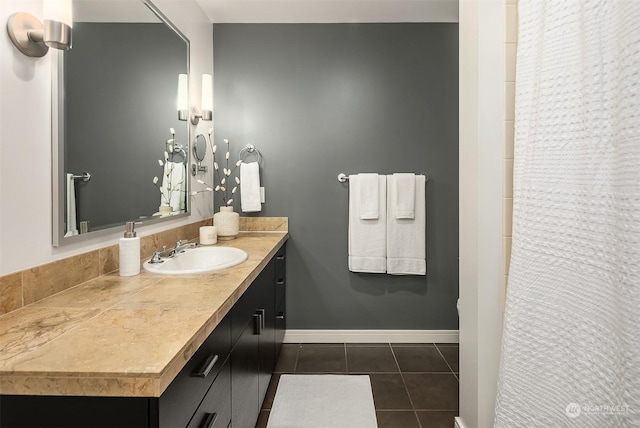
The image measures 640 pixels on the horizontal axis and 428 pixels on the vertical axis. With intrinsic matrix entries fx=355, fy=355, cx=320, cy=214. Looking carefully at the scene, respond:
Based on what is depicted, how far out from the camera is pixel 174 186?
1.99 meters

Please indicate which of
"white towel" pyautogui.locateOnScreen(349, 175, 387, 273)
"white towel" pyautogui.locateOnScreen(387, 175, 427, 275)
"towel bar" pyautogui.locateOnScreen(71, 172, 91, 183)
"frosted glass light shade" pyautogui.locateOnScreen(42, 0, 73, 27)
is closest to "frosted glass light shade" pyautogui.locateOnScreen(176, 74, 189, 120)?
"towel bar" pyautogui.locateOnScreen(71, 172, 91, 183)

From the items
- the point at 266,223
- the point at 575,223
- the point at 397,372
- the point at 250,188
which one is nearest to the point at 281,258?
the point at 266,223

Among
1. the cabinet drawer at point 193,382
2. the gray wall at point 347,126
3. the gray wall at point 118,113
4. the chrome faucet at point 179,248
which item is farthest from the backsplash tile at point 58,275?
the gray wall at point 347,126

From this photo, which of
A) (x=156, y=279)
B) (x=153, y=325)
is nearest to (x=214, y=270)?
(x=156, y=279)

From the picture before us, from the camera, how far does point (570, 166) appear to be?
886 millimetres

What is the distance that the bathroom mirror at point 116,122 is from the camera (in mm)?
1203

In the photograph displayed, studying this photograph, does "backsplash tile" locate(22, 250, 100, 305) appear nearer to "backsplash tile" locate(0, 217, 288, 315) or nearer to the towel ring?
"backsplash tile" locate(0, 217, 288, 315)

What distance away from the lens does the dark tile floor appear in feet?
6.02

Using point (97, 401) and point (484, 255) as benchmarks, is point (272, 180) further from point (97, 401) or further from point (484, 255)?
point (97, 401)

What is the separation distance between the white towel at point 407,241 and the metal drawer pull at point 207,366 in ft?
6.16

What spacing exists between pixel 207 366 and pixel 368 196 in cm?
192

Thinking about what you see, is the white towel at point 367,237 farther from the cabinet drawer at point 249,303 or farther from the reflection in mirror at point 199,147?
the reflection in mirror at point 199,147

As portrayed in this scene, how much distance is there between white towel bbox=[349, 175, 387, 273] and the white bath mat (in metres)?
0.79

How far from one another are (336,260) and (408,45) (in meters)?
1.73
